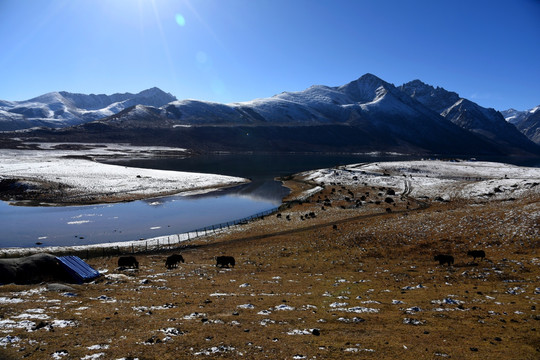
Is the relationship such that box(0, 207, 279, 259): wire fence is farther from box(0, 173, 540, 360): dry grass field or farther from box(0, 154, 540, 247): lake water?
box(0, 173, 540, 360): dry grass field

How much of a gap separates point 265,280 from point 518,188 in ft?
272

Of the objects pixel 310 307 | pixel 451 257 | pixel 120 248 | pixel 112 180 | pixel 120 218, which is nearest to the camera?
pixel 310 307

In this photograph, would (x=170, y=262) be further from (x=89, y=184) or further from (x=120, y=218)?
(x=89, y=184)

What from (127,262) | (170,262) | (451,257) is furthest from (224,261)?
(451,257)

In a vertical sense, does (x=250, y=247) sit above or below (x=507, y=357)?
below

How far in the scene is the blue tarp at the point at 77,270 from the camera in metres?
23.9

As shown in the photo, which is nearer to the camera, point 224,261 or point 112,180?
point 224,261

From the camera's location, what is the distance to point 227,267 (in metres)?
31.4

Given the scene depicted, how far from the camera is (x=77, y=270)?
24344 mm

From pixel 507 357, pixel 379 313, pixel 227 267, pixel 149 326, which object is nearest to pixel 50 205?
pixel 227 267

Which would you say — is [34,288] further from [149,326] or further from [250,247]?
[250,247]

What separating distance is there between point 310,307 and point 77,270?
18788 millimetres

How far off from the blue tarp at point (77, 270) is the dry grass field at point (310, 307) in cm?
133

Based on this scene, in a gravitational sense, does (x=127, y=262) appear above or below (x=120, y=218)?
above
